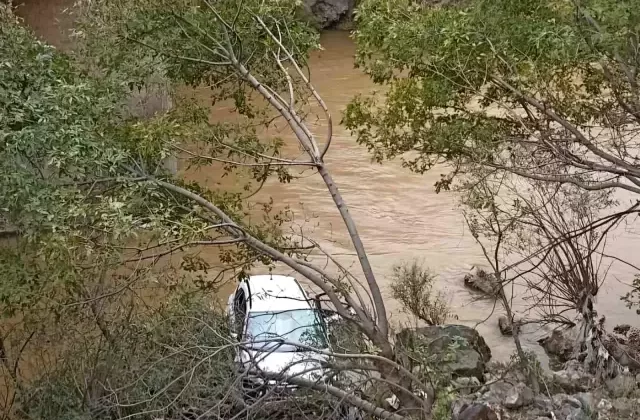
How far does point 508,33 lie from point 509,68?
1.10 feet

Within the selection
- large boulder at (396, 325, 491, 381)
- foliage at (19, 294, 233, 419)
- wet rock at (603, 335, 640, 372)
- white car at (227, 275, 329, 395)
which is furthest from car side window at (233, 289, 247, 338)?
wet rock at (603, 335, 640, 372)

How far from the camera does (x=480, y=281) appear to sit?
12.8 meters

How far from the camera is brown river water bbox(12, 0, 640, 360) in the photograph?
12414mm

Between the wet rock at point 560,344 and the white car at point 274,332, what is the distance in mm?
4034

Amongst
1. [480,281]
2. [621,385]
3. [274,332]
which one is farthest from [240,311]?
[480,281]

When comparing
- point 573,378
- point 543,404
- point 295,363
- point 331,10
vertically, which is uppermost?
point 331,10

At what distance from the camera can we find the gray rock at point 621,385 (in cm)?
888

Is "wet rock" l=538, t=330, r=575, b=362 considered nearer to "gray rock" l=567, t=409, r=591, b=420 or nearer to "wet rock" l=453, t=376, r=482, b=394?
"wet rock" l=453, t=376, r=482, b=394

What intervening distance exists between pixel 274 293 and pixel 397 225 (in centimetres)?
575

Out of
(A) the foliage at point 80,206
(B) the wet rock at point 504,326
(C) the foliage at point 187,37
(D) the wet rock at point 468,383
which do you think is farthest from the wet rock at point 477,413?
A: (C) the foliage at point 187,37

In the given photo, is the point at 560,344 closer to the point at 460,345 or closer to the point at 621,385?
the point at 621,385

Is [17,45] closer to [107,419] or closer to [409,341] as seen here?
[107,419]

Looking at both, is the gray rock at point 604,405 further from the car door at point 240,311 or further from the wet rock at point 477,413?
the car door at point 240,311

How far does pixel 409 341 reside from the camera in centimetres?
788
